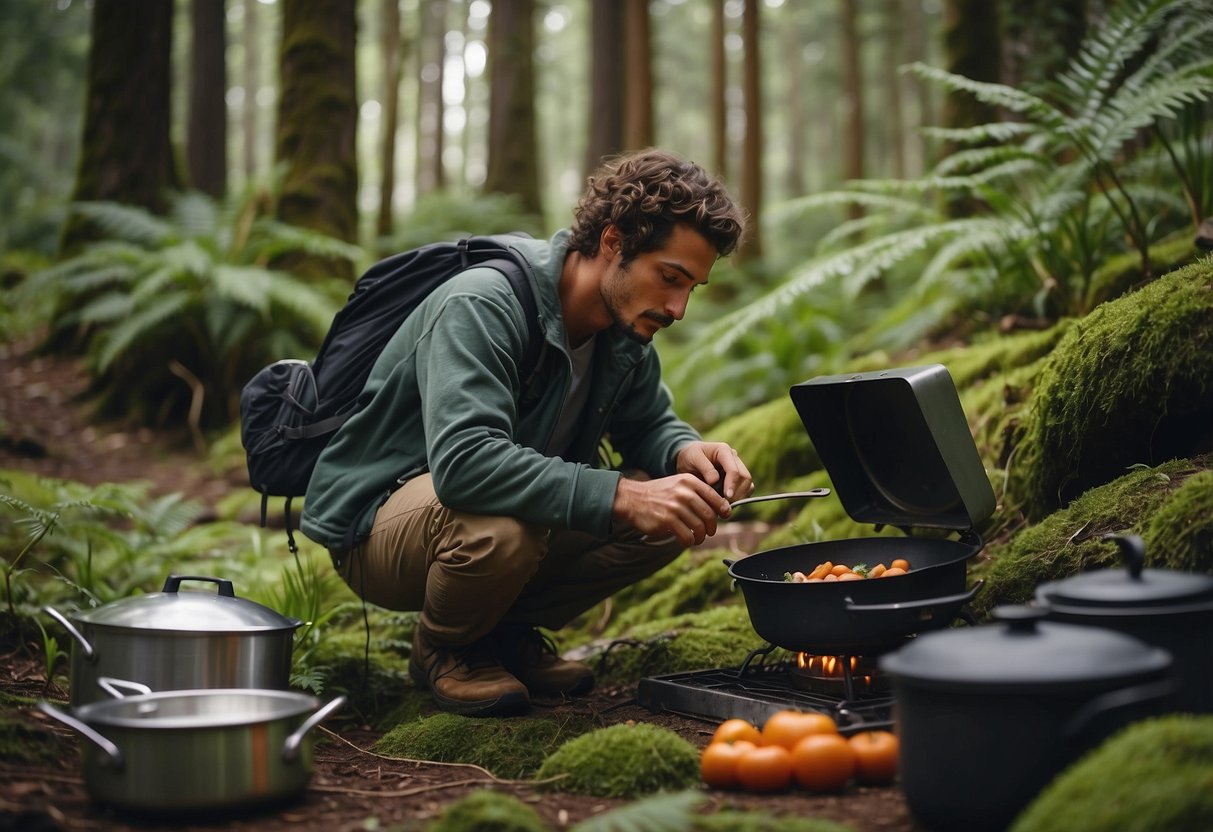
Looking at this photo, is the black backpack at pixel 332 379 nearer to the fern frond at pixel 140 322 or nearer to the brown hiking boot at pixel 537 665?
the brown hiking boot at pixel 537 665

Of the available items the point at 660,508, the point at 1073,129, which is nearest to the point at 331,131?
the point at 1073,129

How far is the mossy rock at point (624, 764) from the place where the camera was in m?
2.63

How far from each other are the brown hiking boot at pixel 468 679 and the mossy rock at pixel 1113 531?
1695 millimetres

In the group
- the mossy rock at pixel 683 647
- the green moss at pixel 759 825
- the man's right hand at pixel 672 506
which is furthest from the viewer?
the mossy rock at pixel 683 647

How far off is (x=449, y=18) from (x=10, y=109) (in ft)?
36.8

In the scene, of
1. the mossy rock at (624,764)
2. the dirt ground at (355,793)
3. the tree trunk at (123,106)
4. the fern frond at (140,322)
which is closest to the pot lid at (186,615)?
the dirt ground at (355,793)

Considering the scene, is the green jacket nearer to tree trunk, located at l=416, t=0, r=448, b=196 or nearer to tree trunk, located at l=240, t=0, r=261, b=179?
tree trunk, located at l=416, t=0, r=448, b=196

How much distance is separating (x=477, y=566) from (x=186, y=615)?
87cm

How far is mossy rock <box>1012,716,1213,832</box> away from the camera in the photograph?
1.69 metres

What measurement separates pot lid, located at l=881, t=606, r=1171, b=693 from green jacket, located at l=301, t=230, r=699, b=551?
122 cm

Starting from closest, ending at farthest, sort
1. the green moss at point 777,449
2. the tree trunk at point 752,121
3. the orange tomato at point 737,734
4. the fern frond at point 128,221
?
the orange tomato at point 737,734
the green moss at point 777,449
the fern frond at point 128,221
the tree trunk at point 752,121

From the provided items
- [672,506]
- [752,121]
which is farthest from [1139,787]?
[752,121]

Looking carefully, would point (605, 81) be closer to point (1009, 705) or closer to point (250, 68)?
point (1009, 705)

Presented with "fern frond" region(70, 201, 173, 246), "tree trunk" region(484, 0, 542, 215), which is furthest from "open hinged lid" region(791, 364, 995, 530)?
"tree trunk" region(484, 0, 542, 215)
